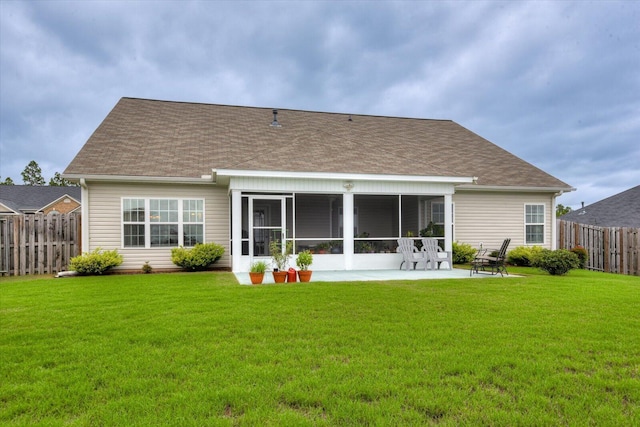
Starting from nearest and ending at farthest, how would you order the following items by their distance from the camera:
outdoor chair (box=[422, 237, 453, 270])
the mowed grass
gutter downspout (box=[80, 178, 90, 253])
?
the mowed grass → gutter downspout (box=[80, 178, 90, 253]) → outdoor chair (box=[422, 237, 453, 270])

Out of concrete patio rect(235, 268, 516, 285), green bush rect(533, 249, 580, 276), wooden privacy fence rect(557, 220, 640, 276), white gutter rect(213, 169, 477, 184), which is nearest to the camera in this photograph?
concrete patio rect(235, 268, 516, 285)

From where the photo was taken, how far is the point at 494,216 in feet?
51.4

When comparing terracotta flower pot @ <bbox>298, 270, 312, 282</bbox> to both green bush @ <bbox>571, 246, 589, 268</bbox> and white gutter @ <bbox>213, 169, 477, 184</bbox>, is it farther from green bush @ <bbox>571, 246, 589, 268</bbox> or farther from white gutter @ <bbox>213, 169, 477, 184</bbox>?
green bush @ <bbox>571, 246, 589, 268</bbox>

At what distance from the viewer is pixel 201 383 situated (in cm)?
340

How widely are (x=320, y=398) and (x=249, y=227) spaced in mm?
9235

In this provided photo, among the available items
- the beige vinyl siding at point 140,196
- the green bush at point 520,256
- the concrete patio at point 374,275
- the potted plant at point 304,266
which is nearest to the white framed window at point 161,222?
the beige vinyl siding at point 140,196

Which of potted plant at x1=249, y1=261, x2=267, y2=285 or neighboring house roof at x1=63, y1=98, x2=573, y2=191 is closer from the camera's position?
potted plant at x1=249, y1=261, x2=267, y2=285

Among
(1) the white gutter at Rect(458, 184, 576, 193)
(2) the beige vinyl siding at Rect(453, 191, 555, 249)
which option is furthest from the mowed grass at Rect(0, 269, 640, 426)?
(2) the beige vinyl siding at Rect(453, 191, 555, 249)

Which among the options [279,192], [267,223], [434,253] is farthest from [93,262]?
[434,253]

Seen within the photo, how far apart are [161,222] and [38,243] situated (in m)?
3.69

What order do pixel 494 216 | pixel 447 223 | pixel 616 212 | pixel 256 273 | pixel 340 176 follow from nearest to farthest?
1. pixel 256 273
2. pixel 340 176
3. pixel 447 223
4. pixel 494 216
5. pixel 616 212

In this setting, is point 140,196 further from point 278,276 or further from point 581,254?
point 581,254

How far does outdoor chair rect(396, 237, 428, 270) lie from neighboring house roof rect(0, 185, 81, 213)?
34099 millimetres

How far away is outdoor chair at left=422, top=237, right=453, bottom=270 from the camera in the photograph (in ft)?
41.8
